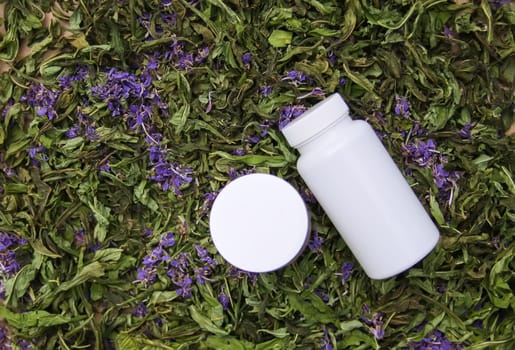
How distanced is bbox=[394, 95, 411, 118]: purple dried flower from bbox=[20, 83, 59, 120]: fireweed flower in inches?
21.4

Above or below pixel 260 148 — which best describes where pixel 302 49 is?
above

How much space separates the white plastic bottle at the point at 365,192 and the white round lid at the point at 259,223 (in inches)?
1.9

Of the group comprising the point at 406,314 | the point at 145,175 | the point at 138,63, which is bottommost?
the point at 406,314

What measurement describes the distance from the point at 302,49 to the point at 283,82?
6cm

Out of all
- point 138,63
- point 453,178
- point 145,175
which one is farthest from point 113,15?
point 453,178

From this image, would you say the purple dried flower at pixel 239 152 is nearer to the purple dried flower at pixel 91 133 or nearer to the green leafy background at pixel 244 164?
the green leafy background at pixel 244 164

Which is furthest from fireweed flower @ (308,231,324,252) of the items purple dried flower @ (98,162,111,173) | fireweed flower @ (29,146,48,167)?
fireweed flower @ (29,146,48,167)

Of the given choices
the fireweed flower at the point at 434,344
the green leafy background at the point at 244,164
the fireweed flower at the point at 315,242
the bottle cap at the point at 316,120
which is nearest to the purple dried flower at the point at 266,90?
the green leafy background at the point at 244,164

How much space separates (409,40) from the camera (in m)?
0.93

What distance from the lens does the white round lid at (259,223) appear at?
0.87 m

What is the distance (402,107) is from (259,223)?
0.28 meters

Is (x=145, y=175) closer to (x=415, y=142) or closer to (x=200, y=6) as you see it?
(x=200, y=6)

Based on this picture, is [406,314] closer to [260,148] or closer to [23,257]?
[260,148]

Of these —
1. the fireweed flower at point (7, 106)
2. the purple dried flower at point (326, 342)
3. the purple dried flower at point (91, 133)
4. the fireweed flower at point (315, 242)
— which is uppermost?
the fireweed flower at point (7, 106)
